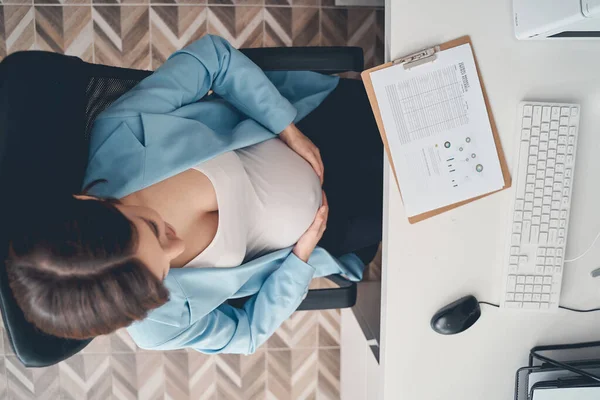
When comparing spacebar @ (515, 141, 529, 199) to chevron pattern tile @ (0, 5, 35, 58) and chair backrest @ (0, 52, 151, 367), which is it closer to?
chair backrest @ (0, 52, 151, 367)

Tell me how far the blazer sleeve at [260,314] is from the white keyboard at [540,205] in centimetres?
44

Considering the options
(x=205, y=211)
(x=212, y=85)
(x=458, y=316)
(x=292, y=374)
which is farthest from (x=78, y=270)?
(x=292, y=374)

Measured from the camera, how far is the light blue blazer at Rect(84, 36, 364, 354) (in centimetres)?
87

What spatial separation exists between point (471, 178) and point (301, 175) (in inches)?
14.3

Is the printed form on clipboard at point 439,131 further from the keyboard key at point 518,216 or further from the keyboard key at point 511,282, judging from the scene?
the keyboard key at point 511,282

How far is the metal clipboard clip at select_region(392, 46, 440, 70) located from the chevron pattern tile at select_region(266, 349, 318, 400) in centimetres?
128

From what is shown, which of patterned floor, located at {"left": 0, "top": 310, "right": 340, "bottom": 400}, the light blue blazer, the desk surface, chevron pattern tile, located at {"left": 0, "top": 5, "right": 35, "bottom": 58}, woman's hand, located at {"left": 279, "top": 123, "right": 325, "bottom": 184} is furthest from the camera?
patterned floor, located at {"left": 0, "top": 310, "right": 340, "bottom": 400}

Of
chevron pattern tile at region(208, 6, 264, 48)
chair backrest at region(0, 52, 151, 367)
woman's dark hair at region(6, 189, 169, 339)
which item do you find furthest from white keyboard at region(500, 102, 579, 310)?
chevron pattern tile at region(208, 6, 264, 48)

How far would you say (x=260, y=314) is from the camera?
3.62ft

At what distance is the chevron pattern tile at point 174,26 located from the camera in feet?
5.74

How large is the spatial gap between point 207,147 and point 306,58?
313mm

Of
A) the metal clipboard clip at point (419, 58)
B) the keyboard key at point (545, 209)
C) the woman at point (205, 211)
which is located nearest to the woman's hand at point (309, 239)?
the woman at point (205, 211)

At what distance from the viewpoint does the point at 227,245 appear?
963mm

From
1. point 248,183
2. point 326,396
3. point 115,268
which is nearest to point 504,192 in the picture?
point 248,183
